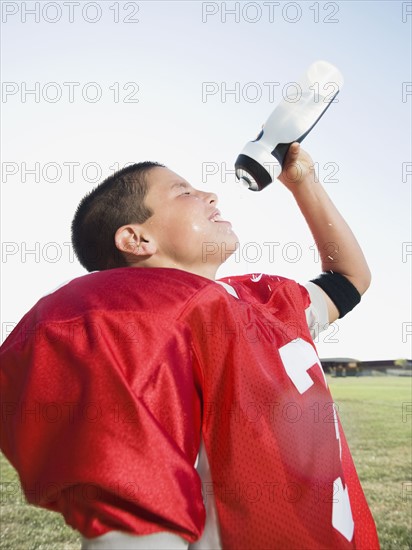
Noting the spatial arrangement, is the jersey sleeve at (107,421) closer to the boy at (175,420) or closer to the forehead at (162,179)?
the boy at (175,420)

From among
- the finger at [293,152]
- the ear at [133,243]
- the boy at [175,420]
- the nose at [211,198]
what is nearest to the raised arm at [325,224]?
the finger at [293,152]

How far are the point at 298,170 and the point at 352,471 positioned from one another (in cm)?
99

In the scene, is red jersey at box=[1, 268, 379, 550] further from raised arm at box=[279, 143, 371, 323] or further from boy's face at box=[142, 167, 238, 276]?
raised arm at box=[279, 143, 371, 323]

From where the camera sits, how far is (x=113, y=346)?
1012 millimetres

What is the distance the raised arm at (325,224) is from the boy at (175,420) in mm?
495

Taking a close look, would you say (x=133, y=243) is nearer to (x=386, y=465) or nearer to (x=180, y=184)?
(x=180, y=184)

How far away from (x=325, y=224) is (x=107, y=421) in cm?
121

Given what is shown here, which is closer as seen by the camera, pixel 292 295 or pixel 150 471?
pixel 150 471

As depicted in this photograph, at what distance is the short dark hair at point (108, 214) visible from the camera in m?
1.60

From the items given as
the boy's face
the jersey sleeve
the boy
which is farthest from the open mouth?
the jersey sleeve

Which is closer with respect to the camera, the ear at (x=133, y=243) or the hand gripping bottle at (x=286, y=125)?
the ear at (x=133, y=243)

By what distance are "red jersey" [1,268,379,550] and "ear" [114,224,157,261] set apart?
0.27 m

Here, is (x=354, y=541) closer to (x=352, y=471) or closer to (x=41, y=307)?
(x=352, y=471)

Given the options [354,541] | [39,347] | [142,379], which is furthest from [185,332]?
[354,541]
